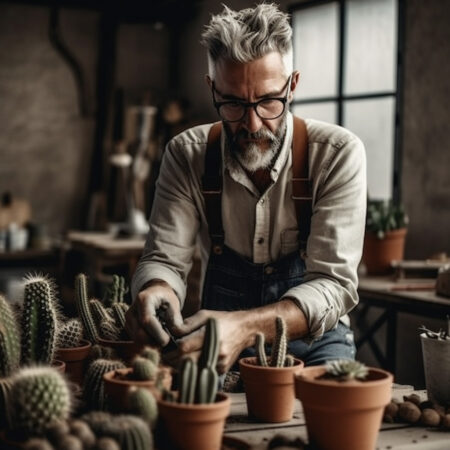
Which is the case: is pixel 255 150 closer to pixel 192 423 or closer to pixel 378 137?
pixel 192 423

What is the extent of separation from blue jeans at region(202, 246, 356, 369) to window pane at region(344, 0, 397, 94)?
334cm

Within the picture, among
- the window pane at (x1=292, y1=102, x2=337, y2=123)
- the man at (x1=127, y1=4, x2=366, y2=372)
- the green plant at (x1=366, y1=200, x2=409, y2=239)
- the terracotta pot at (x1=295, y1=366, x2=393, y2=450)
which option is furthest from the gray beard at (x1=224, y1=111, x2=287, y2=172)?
the window pane at (x1=292, y1=102, x2=337, y2=123)

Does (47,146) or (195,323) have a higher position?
(47,146)

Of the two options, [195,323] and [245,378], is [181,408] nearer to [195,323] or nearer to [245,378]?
[245,378]

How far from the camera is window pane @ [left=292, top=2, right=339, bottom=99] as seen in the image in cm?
625

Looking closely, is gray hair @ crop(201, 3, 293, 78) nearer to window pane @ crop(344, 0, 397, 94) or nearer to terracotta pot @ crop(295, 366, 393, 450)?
terracotta pot @ crop(295, 366, 393, 450)

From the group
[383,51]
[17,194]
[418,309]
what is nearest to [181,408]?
[418,309]

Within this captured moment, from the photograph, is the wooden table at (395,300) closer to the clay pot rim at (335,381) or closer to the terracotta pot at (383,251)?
the terracotta pot at (383,251)

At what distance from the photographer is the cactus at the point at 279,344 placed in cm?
170

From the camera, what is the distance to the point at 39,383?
1.42m

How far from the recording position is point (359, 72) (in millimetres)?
5973

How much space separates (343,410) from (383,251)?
329 centimetres

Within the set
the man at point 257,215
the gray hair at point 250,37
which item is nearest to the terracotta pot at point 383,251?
the man at point 257,215

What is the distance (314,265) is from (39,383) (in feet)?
3.57
